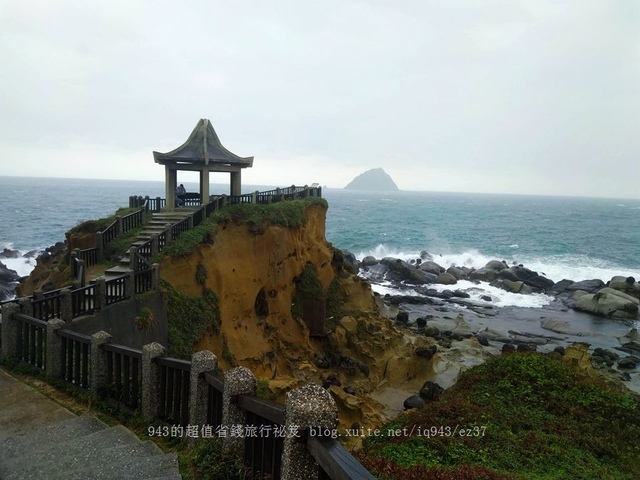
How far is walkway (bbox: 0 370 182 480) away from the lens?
5.65 meters

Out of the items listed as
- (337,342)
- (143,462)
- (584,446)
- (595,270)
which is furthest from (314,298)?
(595,270)

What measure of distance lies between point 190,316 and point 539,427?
1212cm

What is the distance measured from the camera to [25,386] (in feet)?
29.1

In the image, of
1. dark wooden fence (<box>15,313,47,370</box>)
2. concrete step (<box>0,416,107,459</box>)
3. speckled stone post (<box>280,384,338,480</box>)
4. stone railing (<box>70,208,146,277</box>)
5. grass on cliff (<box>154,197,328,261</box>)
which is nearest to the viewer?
speckled stone post (<box>280,384,338,480</box>)

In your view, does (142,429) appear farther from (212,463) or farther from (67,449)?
(212,463)

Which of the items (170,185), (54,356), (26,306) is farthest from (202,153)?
(54,356)

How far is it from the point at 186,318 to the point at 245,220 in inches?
241

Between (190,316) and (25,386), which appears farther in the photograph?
(190,316)

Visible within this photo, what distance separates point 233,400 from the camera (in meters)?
5.74

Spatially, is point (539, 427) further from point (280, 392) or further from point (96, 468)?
point (96, 468)

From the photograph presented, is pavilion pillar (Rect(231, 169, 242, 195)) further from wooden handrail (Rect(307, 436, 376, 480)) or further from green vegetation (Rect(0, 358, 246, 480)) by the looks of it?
wooden handrail (Rect(307, 436, 376, 480))

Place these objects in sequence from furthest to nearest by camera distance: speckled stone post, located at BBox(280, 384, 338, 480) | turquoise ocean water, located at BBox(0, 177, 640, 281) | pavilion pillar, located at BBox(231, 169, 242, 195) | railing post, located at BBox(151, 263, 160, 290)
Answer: turquoise ocean water, located at BBox(0, 177, 640, 281), pavilion pillar, located at BBox(231, 169, 242, 195), railing post, located at BBox(151, 263, 160, 290), speckled stone post, located at BBox(280, 384, 338, 480)

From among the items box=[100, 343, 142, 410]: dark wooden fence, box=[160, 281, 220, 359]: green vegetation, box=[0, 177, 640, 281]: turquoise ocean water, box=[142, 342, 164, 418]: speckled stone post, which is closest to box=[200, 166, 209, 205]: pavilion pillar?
box=[160, 281, 220, 359]: green vegetation

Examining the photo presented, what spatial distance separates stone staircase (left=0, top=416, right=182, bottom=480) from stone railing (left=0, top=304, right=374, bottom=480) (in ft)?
2.30
